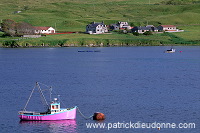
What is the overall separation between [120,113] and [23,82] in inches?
1310

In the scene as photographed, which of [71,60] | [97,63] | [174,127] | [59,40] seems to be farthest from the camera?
[59,40]

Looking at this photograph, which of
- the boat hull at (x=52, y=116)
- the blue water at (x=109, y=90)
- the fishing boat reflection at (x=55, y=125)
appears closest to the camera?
the fishing boat reflection at (x=55, y=125)

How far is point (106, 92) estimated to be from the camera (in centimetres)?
7831

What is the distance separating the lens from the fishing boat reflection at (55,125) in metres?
55.1

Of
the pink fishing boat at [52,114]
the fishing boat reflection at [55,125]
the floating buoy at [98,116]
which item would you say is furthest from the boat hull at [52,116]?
the floating buoy at [98,116]

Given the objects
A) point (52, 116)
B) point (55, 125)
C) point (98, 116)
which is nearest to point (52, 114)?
point (52, 116)

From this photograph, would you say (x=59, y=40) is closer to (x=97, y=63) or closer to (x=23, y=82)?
(x=97, y=63)

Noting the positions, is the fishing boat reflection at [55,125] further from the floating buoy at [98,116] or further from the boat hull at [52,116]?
the floating buoy at [98,116]

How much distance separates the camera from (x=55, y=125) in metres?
57.2

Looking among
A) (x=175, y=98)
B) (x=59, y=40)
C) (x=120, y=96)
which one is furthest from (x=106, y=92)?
(x=59, y=40)

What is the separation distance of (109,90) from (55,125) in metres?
24.6

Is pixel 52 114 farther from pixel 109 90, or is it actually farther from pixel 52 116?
pixel 109 90

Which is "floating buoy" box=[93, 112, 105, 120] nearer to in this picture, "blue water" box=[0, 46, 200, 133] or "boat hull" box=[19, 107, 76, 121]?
"blue water" box=[0, 46, 200, 133]

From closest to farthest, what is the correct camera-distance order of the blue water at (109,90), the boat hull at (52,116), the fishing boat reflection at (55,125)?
the fishing boat reflection at (55,125) < the blue water at (109,90) < the boat hull at (52,116)
